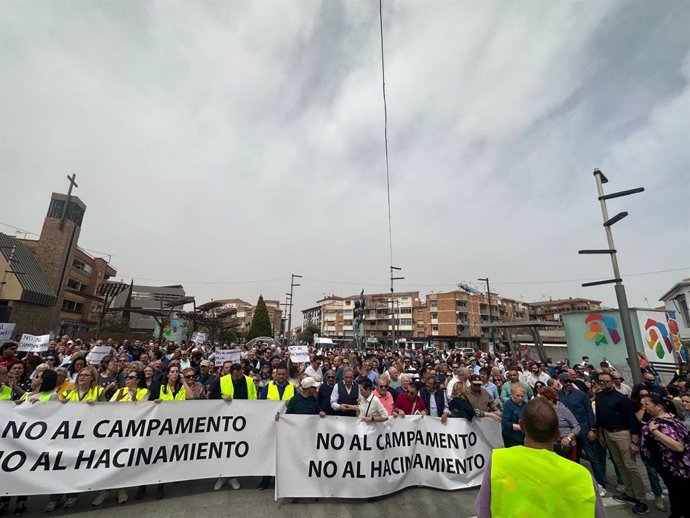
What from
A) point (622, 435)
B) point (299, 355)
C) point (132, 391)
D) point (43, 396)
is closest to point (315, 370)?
point (299, 355)

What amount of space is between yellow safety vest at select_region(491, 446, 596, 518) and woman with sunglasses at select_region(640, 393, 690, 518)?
3.56m

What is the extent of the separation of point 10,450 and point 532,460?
5938 millimetres

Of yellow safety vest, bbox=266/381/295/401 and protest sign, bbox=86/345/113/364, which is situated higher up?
protest sign, bbox=86/345/113/364

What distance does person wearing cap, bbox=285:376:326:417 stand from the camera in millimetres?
5348

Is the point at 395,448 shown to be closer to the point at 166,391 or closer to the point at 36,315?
the point at 166,391

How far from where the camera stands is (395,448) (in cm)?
521

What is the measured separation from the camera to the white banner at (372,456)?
4836 mm

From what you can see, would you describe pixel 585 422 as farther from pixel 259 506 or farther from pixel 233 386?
pixel 233 386

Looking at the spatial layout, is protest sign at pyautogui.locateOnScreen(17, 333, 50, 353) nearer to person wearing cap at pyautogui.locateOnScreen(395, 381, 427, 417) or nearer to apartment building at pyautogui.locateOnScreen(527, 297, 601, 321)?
person wearing cap at pyautogui.locateOnScreen(395, 381, 427, 417)

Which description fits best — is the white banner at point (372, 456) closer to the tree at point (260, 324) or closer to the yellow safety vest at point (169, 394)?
the yellow safety vest at point (169, 394)

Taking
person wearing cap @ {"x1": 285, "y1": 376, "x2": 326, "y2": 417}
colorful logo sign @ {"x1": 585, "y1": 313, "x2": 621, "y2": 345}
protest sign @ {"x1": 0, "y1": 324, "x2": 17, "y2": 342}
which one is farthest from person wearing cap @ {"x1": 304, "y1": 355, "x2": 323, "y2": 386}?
colorful logo sign @ {"x1": 585, "y1": 313, "x2": 621, "y2": 345}

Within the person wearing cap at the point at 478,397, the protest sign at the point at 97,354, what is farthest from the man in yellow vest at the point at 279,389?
the protest sign at the point at 97,354

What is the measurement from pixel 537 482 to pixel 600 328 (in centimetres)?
1903

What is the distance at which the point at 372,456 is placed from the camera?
5.05 metres
